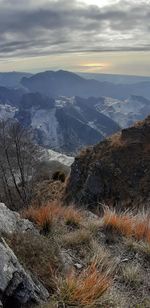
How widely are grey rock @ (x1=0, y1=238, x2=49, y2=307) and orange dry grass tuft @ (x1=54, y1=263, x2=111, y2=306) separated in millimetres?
266

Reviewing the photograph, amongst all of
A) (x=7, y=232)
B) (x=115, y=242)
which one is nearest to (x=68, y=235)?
(x=115, y=242)

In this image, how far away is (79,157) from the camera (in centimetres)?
3369

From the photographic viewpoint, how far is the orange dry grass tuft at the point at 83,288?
5.22 m

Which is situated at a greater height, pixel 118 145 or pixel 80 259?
pixel 80 259

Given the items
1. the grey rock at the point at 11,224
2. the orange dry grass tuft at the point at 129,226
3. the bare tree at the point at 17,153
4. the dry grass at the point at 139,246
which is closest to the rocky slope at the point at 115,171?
the bare tree at the point at 17,153

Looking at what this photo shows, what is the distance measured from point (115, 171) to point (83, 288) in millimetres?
24557

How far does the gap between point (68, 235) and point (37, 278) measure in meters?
2.35

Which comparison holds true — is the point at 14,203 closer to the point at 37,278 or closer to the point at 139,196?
the point at 139,196

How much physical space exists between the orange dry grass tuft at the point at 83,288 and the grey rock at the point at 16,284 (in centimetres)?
27

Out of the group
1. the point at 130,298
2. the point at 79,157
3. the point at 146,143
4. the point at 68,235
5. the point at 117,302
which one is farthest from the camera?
the point at 79,157

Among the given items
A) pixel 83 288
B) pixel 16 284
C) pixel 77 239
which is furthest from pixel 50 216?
pixel 16 284

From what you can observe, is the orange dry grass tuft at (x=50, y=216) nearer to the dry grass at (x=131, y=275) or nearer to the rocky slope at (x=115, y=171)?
the dry grass at (x=131, y=275)

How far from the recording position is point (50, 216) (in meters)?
8.78

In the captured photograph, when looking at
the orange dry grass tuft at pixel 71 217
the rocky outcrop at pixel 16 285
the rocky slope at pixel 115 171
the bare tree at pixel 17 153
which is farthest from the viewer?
the bare tree at pixel 17 153
